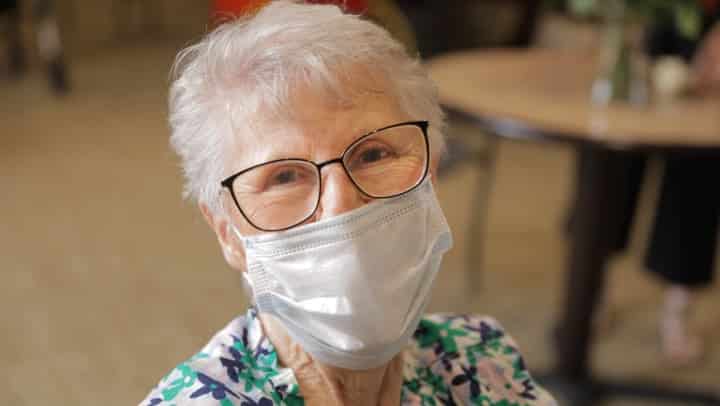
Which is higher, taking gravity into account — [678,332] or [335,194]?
[335,194]

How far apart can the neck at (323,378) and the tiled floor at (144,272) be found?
0.69 m

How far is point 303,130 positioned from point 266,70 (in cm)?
9

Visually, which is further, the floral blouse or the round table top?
the round table top

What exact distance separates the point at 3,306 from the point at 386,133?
2132mm

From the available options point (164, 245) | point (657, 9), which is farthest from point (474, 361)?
point (164, 245)

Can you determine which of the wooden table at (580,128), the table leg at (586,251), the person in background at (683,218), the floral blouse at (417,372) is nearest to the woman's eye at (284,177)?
the floral blouse at (417,372)

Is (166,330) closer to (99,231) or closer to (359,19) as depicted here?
(99,231)

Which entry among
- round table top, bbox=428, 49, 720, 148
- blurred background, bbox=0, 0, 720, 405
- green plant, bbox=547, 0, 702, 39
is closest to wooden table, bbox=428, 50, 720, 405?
round table top, bbox=428, 49, 720, 148

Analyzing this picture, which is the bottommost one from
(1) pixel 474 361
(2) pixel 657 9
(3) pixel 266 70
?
(1) pixel 474 361

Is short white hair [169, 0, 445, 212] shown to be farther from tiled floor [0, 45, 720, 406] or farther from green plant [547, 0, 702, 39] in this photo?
green plant [547, 0, 702, 39]

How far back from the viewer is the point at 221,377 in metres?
0.87

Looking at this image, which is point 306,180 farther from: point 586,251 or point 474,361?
point 586,251

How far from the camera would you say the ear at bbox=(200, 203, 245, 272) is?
2.98ft

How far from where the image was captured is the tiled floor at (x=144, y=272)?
227 centimetres
